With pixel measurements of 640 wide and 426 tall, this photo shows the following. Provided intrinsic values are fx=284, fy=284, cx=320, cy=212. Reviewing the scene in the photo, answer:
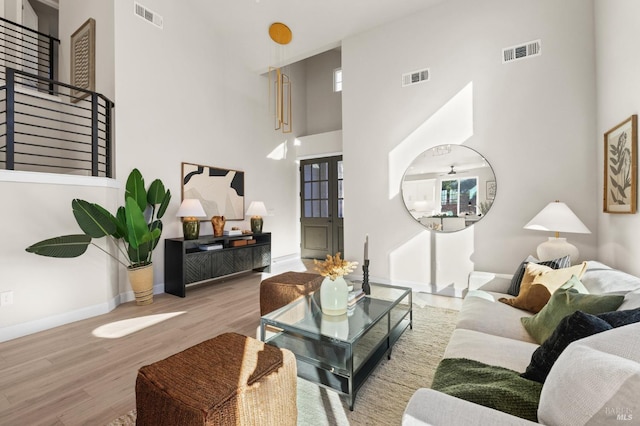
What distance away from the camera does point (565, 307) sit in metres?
1.65

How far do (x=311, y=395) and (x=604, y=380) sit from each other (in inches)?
61.6

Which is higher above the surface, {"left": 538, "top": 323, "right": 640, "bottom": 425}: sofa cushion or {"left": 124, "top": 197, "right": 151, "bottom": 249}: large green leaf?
{"left": 124, "top": 197, "right": 151, "bottom": 249}: large green leaf

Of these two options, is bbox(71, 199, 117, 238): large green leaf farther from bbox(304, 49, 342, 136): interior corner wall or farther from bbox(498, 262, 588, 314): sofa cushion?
bbox(304, 49, 342, 136): interior corner wall

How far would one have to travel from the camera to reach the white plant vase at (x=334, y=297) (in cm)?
222

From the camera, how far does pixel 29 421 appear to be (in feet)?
5.44

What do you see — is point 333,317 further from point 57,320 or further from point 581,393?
point 57,320

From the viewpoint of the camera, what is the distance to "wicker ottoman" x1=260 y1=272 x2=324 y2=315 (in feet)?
9.26

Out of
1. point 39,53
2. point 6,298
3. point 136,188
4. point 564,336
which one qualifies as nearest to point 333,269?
point 564,336

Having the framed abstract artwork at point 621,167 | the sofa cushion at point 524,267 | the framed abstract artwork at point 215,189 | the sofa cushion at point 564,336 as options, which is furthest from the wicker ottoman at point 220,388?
the framed abstract artwork at point 215,189

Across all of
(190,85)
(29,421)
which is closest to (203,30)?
(190,85)

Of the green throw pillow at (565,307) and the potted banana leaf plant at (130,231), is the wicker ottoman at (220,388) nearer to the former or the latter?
the green throw pillow at (565,307)

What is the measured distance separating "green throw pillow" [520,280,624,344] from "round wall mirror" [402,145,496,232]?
6.57ft

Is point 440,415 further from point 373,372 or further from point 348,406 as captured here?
point 373,372

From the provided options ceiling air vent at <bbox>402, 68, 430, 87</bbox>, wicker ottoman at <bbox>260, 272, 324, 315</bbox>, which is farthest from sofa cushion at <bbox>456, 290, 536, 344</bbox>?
ceiling air vent at <bbox>402, 68, 430, 87</bbox>
